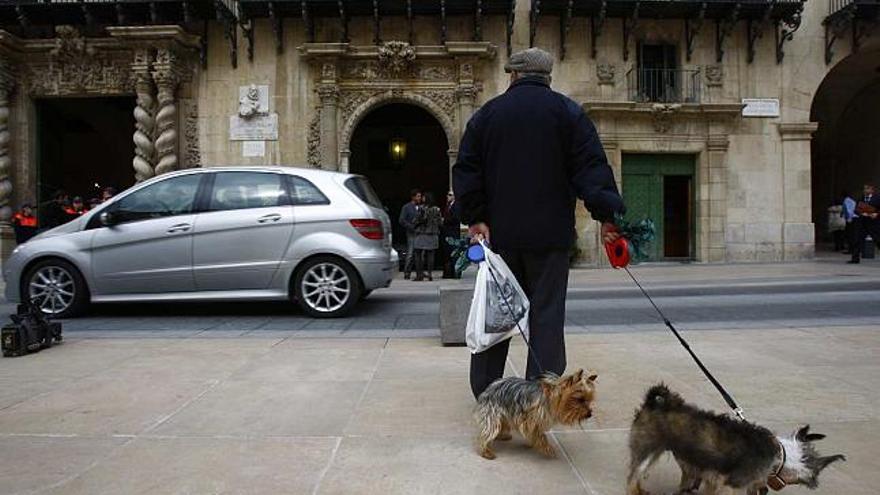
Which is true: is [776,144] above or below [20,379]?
above

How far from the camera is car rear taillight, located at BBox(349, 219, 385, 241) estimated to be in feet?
25.2

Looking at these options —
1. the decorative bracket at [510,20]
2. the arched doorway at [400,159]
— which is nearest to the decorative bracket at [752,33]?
the decorative bracket at [510,20]

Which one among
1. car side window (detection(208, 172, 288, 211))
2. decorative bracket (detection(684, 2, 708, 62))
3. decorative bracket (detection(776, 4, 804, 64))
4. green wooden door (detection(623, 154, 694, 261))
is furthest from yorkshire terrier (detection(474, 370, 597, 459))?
decorative bracket (detection(776, 4, 804, 64))

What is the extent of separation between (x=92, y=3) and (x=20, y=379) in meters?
13.8

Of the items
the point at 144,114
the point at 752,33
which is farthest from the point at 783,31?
the point at 144,114

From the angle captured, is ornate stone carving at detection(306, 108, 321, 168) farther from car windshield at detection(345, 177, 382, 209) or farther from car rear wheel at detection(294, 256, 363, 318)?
car rear wheel at detection(294, 256, 363, 318)

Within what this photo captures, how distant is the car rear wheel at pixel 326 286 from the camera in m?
7.65

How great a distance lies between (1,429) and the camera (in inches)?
137

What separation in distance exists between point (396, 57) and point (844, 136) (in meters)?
16.2

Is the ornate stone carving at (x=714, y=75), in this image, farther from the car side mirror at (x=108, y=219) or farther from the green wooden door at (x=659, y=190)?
the car side mirror at (x=108, y=219)

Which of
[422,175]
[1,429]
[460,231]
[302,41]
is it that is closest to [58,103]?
[302,41]

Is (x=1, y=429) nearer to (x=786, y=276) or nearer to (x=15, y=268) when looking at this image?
(x=15, y=268)

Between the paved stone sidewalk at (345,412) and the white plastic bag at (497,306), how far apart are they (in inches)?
21.3

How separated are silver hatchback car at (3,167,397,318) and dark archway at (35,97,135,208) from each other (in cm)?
1100
